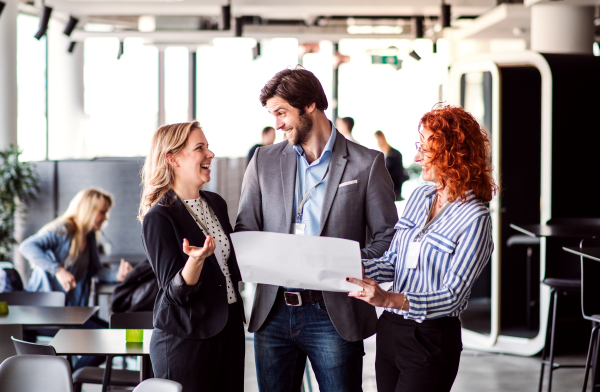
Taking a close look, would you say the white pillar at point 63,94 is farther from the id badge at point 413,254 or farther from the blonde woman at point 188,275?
the id badge at point 413,254

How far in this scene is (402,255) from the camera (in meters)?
2.06

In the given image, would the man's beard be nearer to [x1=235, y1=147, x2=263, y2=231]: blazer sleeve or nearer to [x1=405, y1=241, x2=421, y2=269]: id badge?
[x1=235, y1=147, x2=263, y2=231]: blazer sleeve

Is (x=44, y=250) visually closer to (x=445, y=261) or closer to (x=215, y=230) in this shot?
(x=215, y=230)

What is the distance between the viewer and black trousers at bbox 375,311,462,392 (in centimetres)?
192

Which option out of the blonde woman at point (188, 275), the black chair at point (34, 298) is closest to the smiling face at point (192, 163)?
the blonde woman at point (188, 275)

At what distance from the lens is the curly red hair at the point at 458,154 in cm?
195

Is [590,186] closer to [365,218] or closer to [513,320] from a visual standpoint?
[513,320]

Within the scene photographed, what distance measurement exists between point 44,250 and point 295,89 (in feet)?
10.4

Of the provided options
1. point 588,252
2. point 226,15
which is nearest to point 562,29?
point 588,252

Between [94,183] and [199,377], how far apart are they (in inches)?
182

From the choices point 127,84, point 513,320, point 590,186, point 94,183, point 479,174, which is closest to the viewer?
point 479,174

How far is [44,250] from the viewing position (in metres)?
4.66

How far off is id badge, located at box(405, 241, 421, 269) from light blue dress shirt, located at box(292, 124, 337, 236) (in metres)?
0.35

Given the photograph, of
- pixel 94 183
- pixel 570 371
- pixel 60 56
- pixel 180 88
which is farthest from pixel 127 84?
pixel 570 371
